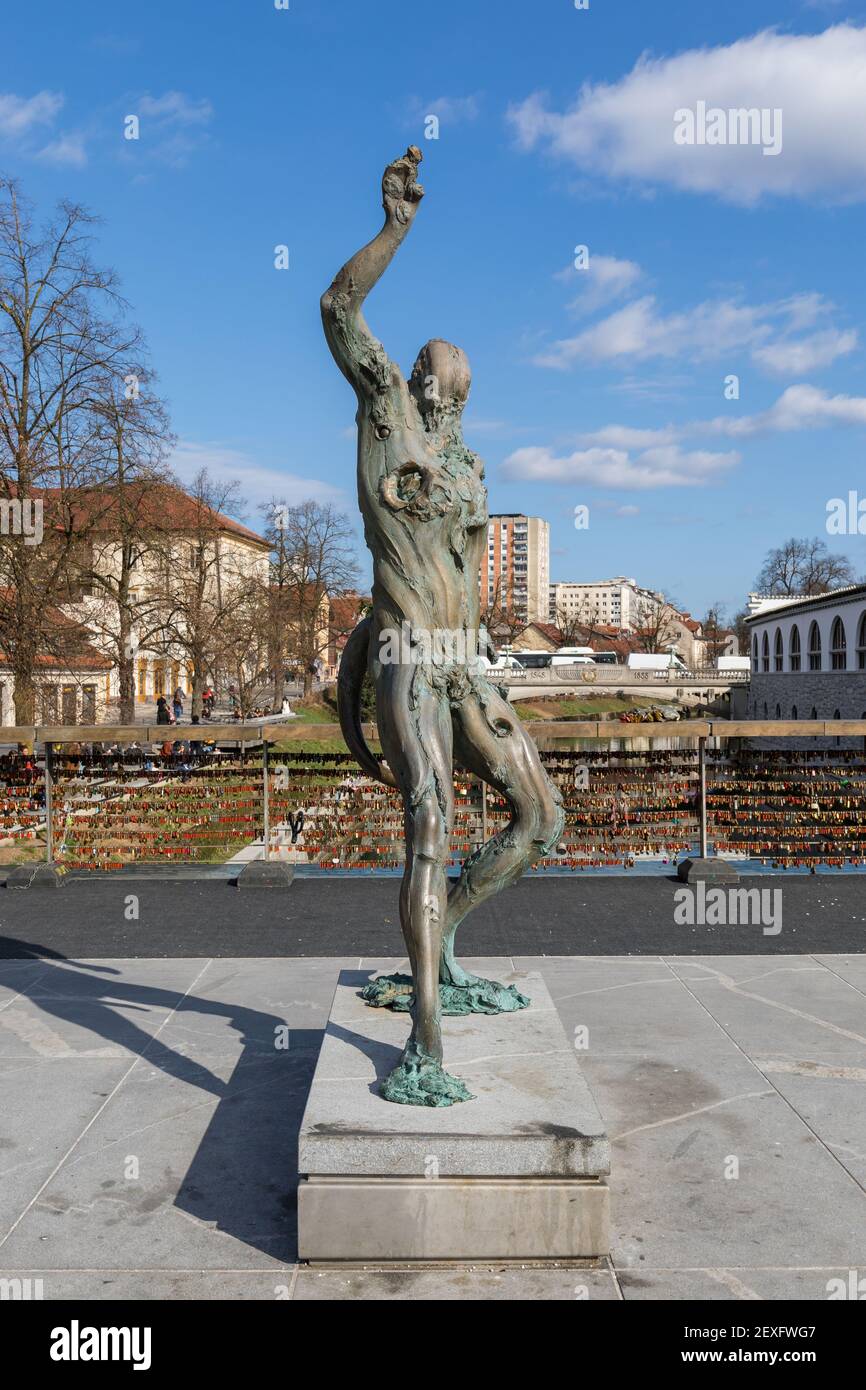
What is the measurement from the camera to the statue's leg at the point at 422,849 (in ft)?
13.4

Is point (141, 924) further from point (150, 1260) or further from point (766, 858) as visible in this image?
point (766, 858)

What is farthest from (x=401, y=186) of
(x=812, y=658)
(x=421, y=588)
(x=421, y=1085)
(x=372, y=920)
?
(x=812, y=658)

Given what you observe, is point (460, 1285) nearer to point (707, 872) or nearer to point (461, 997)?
point (461, 997)

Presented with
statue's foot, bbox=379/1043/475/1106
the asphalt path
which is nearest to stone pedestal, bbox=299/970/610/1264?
statue's foot, bbox=379/1043/475/1106

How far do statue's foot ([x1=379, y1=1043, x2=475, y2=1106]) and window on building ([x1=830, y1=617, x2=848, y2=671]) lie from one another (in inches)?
1954

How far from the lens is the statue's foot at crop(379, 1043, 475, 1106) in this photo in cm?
402

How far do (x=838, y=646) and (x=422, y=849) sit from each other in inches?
2001

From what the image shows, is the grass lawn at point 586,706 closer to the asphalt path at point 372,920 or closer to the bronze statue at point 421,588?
the asphalt path at point 372,920

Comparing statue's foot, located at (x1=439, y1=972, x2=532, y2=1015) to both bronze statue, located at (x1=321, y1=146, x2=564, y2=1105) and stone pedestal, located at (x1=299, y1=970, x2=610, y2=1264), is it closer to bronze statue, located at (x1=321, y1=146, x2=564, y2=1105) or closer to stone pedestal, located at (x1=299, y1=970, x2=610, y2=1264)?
bronze statue, located at (x1=321, y1=146, x2=564, y2=1105)
